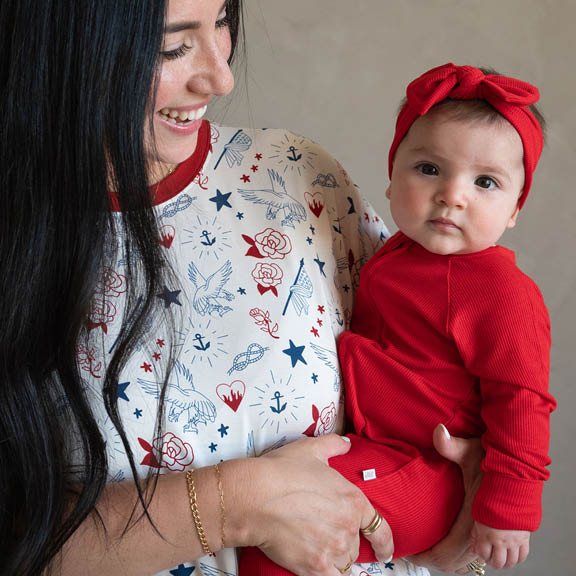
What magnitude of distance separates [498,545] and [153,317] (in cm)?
63

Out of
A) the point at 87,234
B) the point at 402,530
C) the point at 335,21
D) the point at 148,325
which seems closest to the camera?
the point at 87,234

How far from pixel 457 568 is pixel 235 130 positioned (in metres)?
0.85

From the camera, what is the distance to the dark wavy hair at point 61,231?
79cm

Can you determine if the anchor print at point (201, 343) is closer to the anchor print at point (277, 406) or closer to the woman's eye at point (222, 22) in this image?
the anchor print at point (277, 406)

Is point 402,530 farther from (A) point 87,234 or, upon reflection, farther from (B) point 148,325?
(A) point 87,234

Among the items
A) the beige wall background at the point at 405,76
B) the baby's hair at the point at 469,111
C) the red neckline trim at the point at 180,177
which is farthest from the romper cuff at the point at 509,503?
the beige wall background at the point at 405,76

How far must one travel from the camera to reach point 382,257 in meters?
1.21

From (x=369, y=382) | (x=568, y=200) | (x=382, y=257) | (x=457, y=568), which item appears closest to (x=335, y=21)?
(x=568, y=200)

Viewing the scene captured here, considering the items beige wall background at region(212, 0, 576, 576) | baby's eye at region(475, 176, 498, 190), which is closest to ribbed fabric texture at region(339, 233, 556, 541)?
baby's eye at region(475, 176, 498, 190)

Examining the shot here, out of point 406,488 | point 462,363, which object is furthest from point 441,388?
point 406,488

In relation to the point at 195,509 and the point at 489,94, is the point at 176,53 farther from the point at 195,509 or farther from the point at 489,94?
the point at 195,509

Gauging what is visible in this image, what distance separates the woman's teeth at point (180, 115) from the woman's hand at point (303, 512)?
0.48 m

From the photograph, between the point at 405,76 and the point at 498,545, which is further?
the point at 405,76

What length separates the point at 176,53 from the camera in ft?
2.89
